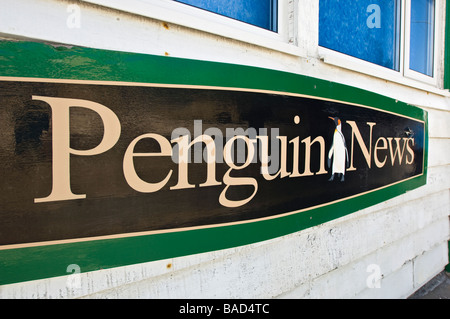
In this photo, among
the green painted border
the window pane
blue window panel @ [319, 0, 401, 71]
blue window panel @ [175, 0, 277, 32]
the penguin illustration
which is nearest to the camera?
the green painted border

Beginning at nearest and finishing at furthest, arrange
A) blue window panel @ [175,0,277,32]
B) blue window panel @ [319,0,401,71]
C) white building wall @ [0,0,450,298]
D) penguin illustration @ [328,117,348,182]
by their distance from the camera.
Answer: white building wall @ [0,0,450,298], blue window panel @ [175,0,277,32], penguin illustration @ [328,117,348,182], blue window panel @ [319,0,401,71]

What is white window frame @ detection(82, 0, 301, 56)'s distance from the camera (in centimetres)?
111

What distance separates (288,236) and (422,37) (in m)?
2.38

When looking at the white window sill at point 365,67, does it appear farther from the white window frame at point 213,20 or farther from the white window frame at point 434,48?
the white window frame at point 213,20

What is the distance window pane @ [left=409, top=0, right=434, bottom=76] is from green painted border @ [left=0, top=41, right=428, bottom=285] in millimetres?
1656

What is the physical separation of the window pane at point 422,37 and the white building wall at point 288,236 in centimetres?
29

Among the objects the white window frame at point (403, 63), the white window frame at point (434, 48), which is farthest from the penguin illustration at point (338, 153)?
the white window frame at point (434, 48)

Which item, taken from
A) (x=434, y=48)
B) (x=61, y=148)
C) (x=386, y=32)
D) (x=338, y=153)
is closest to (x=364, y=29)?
(x=386, y=32)

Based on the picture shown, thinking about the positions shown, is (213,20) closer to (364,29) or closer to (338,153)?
(338,153)

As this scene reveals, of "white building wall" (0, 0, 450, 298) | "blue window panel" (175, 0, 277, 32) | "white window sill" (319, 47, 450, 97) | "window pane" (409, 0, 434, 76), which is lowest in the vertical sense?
"white building wall" (0, 0, 450, 298)

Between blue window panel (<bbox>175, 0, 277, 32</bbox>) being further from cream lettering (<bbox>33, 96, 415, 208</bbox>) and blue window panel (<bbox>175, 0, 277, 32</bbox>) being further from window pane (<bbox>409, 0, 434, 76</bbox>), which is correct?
window pane (<bbox>409, 0, 434, 76</bbox>)

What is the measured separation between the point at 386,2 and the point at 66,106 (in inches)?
91.5

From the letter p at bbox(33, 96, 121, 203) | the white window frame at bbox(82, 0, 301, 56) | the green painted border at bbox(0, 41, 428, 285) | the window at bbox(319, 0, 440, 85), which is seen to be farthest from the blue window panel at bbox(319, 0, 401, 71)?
the letter p at bbox(33, 96, 121, 203)
